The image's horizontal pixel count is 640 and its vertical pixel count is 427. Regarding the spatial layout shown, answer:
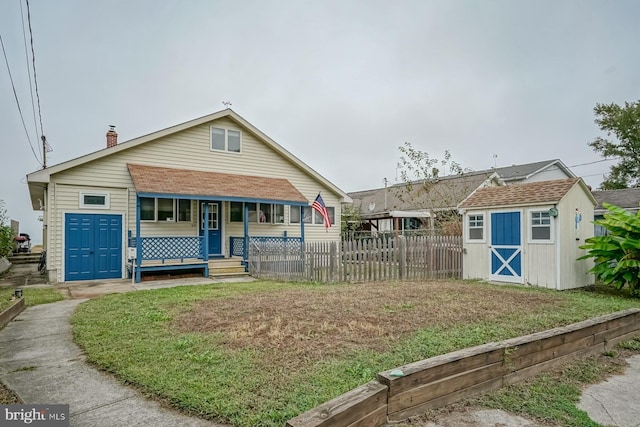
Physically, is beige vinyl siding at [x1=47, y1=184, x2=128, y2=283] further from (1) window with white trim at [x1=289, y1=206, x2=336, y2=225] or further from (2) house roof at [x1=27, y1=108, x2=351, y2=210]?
(1) window with white trim at [x1=289, y1=206, x2=336, y2=225]

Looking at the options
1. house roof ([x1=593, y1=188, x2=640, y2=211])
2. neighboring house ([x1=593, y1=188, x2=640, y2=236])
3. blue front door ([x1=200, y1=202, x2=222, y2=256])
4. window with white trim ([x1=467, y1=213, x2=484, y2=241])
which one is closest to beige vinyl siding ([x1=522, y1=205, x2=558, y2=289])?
window with white trim ([x1=467, y1=213, x2=484, y2=241])

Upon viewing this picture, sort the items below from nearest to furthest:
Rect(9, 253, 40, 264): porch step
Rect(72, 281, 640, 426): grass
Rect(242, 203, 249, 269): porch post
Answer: Rect(72, 281, 640, 426): grass → Rect(242, 203, 249, 269): porch post → Rect(9, 253, 40, 264): porch step

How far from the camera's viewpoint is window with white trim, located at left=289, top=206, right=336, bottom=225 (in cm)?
1752

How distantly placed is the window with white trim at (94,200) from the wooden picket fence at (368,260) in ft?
19.7

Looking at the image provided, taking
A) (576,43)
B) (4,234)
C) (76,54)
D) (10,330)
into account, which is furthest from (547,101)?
(4,234)

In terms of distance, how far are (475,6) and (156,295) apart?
578 inches

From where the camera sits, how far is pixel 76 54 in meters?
13.7

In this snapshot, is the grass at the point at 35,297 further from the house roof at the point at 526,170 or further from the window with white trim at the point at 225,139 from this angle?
the house roof at the point at 526,170

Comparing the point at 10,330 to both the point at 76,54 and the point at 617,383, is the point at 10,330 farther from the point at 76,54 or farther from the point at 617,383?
the point at 76,54

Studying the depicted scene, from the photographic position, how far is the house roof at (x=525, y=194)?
1025 cm

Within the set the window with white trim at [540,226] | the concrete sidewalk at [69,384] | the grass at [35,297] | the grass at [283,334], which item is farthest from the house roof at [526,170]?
the concrete sidewalk at [69,384]

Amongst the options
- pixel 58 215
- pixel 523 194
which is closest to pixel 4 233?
pixel 58 215

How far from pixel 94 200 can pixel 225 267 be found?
5101mm

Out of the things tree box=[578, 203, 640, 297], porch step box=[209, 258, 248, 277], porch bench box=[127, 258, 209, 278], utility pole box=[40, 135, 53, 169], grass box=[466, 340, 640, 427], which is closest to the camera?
grass box=[466, 340, 640, 427]
